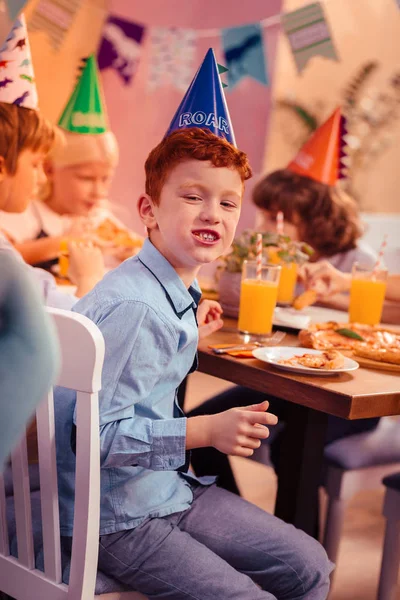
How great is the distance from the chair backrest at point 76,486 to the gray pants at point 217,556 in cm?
8

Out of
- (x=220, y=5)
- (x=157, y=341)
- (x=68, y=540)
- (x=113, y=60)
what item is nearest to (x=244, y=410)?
(x=157, y=341)

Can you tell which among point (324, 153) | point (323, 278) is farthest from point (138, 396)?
point (324, 153)

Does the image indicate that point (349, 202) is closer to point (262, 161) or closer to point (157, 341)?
point (157, 341)

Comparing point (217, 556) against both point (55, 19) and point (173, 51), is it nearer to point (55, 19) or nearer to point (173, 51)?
point (55, 19)

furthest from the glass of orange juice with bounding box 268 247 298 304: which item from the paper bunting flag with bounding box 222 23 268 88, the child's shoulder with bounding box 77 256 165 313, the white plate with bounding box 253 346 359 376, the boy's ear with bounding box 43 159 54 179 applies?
the paper bunting flag with bounding box 222 23 268 88

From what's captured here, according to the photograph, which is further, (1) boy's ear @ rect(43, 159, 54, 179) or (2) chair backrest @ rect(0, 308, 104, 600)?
(1) boy's ear @ rect(43, 159, 54, 179)

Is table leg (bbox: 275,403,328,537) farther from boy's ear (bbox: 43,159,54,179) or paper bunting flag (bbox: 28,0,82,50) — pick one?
paper bunting flag (bbox: 28,0,82,50)

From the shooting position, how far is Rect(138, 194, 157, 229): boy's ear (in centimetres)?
116

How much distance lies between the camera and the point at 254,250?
64.4 inches

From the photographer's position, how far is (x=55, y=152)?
2.65 meters

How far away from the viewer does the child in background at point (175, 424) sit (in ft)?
3.19

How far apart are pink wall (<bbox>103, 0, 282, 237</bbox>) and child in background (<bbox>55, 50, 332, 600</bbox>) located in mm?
3201

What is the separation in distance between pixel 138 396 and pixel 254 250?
719mm

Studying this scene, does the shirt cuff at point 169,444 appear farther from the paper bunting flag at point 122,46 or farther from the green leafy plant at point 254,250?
the paper bunting flag at point 122,46
